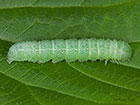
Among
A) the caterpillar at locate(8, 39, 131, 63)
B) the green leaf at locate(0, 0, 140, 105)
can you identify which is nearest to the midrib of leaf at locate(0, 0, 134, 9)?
the green leaf at locate(0, 0, 140, 105)

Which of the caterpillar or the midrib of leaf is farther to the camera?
the caterpillar

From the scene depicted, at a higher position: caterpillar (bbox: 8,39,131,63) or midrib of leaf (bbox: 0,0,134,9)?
midrib of leaf (bbox: 0,0,134,9)

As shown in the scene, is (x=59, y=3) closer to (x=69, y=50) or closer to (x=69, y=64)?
(x=69, y=50)

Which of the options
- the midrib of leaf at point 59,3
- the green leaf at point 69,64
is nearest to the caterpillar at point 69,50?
the green leaf at point 69,64

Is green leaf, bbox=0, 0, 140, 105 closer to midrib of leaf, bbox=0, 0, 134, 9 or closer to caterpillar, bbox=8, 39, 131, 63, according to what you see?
midrib of leaf, bbox=0, 0, 134, 9

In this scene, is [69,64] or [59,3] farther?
[69,64]

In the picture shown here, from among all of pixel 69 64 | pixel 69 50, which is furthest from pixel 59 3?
pixel 69 64

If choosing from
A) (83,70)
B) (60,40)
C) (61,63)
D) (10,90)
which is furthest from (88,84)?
(10,90)

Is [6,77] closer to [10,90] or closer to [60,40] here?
[10,90]
